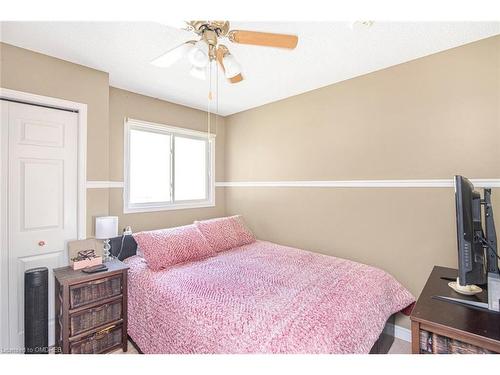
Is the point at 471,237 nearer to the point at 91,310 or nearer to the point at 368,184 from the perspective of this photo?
the point at 368,184

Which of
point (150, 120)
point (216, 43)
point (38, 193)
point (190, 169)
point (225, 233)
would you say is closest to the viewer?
point (216, 43)

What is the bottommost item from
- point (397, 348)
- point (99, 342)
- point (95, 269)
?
point (397, 348)

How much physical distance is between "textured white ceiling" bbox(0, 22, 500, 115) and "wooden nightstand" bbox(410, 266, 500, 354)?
173 cm

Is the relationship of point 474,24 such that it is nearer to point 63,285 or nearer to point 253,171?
point 253,171

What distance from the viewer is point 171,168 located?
320 centimetres

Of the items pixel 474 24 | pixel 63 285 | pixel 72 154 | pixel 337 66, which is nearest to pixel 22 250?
pixel 63 285

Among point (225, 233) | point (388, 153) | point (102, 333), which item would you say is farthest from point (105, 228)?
point (388, 153)

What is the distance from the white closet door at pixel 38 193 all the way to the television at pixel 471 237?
109 inches

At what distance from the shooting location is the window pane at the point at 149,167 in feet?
9.39

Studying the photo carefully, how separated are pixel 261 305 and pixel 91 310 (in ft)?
4.49

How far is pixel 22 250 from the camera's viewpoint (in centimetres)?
190

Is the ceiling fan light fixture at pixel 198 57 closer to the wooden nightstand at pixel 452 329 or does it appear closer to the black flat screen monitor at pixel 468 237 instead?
the black flat screen monitor at pixel 468 237

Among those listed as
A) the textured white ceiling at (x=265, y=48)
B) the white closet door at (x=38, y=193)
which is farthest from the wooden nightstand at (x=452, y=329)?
the white closet door at (x=38, y=193)
